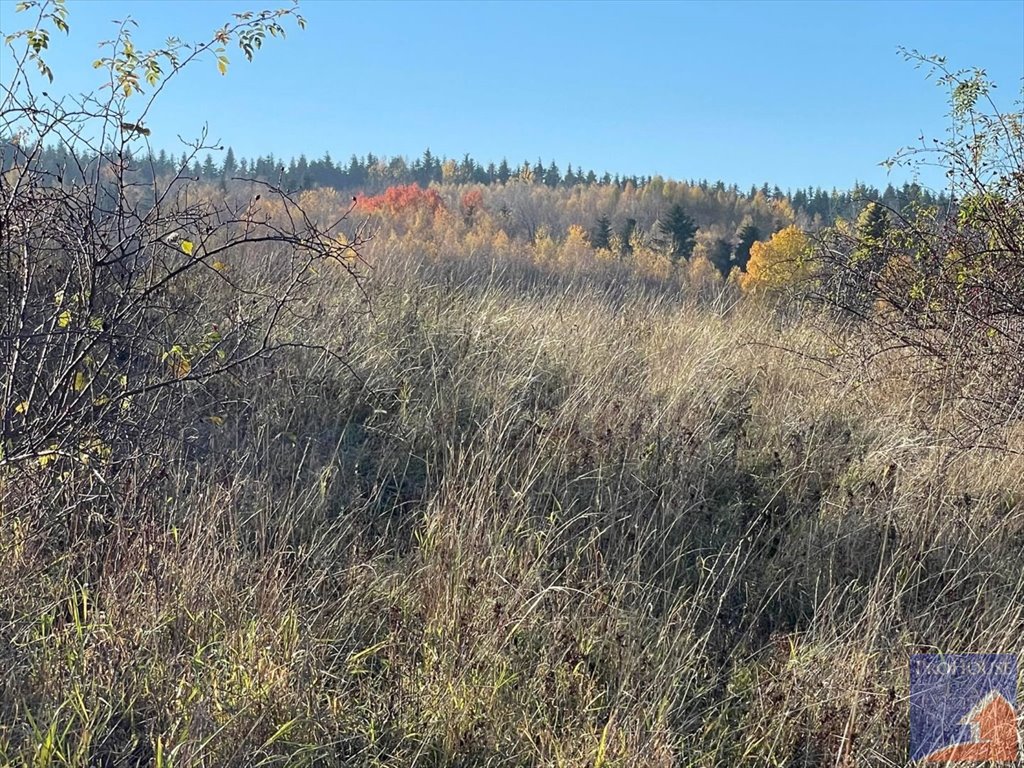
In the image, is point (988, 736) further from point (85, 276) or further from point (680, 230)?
point (680, 230)

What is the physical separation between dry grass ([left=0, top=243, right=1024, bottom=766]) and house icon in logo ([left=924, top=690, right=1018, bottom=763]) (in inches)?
6.3

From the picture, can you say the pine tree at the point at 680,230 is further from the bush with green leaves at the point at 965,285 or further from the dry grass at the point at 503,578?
the dry grass at the point at 503,578

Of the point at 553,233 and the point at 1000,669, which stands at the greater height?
the point at 553,233

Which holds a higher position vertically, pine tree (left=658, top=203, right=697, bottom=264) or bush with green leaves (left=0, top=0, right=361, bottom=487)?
pine tree (left=658, top=203, right=697, bottom=264)

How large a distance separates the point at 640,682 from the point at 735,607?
63cm

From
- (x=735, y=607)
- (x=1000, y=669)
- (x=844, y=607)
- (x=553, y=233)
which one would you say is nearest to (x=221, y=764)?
(x=735, y=607)

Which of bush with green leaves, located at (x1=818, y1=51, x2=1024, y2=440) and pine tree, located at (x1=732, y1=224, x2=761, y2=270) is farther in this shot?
pine tree, located at (x1=732, y1=224, x2=761, y2=270)

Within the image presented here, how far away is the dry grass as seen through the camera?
192 cm

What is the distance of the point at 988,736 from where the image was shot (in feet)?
6.79

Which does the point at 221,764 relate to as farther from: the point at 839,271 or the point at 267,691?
the point at 839,271

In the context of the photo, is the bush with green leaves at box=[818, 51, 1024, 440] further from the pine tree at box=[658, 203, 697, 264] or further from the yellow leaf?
the pine tree at box=[658, 203, 697, 264]

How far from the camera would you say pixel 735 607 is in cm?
260

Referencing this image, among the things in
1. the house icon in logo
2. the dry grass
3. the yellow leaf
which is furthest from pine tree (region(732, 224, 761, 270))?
the yellow leaf

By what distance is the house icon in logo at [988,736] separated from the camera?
201 centimetres
